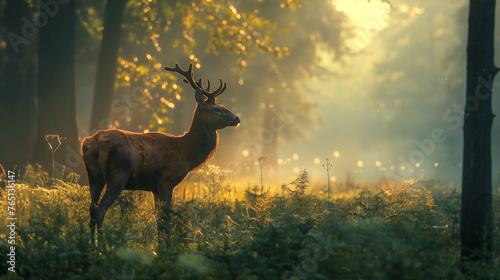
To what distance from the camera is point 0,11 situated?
22672mm

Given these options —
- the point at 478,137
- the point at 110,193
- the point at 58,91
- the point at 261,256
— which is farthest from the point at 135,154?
the point at 58,91

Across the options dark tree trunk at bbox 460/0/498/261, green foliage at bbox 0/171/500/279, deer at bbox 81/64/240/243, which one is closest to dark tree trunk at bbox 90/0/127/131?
deer at bbox 81/64/240/243

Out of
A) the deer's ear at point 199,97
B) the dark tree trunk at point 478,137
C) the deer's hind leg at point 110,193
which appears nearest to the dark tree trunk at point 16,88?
the deer's ear at point 199,97

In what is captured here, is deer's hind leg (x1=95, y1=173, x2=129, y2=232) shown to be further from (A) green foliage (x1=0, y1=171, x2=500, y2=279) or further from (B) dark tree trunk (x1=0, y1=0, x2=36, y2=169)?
(B) dark tree trunk (x1=0, y1=0, x2=36, y2=169)

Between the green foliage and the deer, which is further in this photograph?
the deer

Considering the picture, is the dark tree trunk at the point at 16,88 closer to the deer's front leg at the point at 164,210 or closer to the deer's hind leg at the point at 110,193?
the deer's front leg at the point at 164,210

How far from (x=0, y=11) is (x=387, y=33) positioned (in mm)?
46854

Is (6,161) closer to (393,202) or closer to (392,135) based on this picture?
(393,202)

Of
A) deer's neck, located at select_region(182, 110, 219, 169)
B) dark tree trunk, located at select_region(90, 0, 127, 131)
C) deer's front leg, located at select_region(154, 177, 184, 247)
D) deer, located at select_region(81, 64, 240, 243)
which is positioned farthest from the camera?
dark tree trunk, located at select_region(90, 0, 127, 131)

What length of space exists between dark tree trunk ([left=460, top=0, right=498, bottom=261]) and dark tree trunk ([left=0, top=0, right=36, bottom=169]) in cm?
1456

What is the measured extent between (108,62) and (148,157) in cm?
883

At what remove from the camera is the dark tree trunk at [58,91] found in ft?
45.9

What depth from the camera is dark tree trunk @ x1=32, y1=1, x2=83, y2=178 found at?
551 inches

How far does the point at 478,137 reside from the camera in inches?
227
